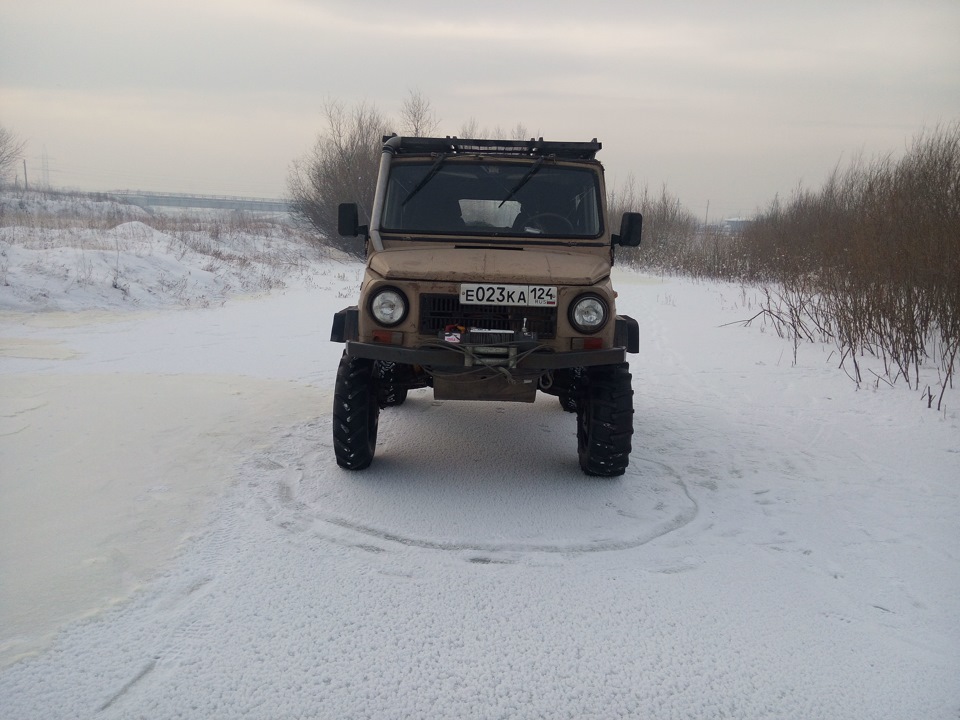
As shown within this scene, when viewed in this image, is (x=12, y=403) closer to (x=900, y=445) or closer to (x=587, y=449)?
(x=587, y=449)

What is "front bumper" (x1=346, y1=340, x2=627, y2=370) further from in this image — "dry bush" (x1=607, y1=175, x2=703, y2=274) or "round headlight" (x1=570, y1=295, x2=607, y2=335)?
"dry bush" (x1=607, y1=175, x2=703, y2=274)

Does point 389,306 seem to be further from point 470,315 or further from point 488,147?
point 488,147

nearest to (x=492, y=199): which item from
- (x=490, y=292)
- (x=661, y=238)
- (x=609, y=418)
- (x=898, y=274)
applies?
(x=490, y=292)

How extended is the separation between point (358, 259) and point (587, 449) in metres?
26.4

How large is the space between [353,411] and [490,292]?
111 centimetres

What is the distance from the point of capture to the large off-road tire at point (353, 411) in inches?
173

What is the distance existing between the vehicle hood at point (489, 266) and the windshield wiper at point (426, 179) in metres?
0.57

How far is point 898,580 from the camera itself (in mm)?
3439

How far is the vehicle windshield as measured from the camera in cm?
507

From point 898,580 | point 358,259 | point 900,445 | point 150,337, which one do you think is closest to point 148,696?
point 898,580

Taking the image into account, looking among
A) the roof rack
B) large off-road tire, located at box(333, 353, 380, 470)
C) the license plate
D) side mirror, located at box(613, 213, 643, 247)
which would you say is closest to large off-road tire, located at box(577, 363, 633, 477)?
the license plate

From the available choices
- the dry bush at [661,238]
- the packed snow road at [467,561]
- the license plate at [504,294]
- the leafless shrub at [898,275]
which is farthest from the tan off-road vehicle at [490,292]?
the dry bush at [661,238]

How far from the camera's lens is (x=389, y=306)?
4172 mm

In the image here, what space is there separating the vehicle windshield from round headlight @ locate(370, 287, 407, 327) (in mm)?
984
